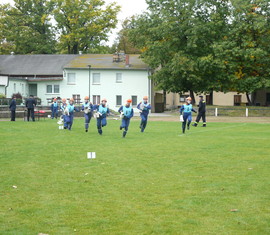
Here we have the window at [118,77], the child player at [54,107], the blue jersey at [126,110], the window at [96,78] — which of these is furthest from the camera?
the window at [96,78]

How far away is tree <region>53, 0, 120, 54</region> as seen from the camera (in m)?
68.6

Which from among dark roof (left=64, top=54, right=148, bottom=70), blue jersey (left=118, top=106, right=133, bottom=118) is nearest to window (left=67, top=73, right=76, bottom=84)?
dark roof (left=64, top=54, right=148, bottom=70)

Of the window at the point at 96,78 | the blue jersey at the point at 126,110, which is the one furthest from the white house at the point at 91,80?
the blue jersey at the point at 126,110

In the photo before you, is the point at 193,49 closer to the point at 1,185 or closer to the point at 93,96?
the point at 93,96

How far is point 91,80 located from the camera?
63.3 m

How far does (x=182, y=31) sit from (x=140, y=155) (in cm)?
4049

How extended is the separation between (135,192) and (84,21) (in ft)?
208

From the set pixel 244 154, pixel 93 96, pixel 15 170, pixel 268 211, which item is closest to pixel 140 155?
pixel 244 154

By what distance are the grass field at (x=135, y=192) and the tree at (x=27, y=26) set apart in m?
59.8

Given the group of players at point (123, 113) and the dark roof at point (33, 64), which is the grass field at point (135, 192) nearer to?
the group of players at point (123, 113)

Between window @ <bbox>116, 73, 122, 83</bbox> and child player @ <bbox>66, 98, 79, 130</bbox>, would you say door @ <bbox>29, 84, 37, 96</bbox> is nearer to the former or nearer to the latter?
window @ <bbox>116, 73, 122, 83</bbox>

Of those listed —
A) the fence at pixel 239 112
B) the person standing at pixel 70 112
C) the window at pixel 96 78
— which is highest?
the window at pixel 96 78

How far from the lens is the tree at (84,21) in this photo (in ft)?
225

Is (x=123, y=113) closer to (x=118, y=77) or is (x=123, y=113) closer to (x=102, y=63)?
(x=118, y=77)
